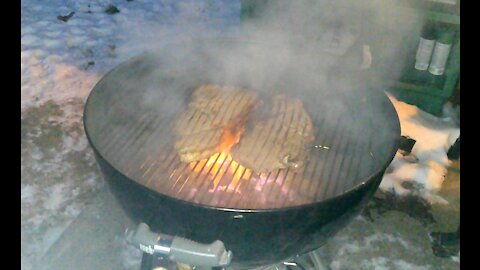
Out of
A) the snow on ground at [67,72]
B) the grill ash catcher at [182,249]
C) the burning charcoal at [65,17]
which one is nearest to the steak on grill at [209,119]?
the grill ash catcher at [182,249]

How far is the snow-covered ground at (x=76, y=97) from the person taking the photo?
2998 millimetres

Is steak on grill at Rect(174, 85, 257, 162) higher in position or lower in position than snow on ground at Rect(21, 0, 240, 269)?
higher

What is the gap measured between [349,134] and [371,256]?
866 millimetres

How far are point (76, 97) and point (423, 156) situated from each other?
2809mm

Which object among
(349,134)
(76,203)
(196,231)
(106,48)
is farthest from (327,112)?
(106,48)

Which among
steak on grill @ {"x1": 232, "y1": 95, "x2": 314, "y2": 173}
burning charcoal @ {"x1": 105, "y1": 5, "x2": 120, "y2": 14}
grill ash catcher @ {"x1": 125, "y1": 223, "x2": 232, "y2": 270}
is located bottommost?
burning charcoal @ {"x1": 105, "y1": 5, "x2": 120, "y2": 14}

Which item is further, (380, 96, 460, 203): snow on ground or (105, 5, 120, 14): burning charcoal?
(105, 5, 120, 14): burning charcoal

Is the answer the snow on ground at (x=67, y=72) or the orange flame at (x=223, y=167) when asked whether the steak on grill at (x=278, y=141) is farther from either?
the snow on ground at (x=67, y=72)

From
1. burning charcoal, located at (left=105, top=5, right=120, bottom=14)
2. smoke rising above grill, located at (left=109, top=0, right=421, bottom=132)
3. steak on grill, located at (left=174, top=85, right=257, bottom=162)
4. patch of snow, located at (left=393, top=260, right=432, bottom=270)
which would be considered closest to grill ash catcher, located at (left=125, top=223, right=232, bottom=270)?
steak on grill, located at (left=174, top=85, right=257, bottom=162)

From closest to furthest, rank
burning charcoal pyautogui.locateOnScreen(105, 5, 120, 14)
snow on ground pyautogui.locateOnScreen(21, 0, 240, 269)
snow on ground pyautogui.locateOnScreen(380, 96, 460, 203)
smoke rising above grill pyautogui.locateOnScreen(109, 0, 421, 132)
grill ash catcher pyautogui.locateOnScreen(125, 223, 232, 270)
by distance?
grill ash catcher pyautogui.locateOnScreen(125, 223, 232, 270) → smoke rising above grill pyautogui.locateOnScreen(109, 0, 421, 132) → snow on ground pyautogui.locateOnScreen(21, 0, 240, 269) → snow on ground pyautogui.locateOnScreen(380, 96, 460, 203) → burning charcoal pyautogui.locateOnScreen(105, 5, 120, 14)

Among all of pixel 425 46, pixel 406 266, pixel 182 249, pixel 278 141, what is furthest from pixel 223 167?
pixel 425 46

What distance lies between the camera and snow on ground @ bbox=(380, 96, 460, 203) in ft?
10.7

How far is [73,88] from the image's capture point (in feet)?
13.2

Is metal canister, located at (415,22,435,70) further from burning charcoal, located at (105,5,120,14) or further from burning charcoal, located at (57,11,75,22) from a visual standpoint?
burning charcoal, located at (57,11,75,22)
